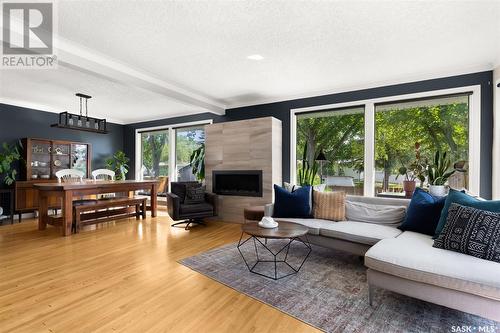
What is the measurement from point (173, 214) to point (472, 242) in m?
4.06

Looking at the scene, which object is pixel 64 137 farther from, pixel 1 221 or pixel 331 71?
pixel 331 71

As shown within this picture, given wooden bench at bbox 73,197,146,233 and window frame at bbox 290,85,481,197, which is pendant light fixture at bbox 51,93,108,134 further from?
window frame at bbox 290,85,481,197

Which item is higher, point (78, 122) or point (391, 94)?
point (391, 94)

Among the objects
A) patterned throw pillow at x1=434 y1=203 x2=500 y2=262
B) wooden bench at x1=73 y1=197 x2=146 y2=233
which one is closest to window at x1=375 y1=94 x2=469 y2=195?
patterned throw pillow at x1=434 y1=203 x2=500 y2=262

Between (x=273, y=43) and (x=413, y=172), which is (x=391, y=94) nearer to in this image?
(x=413, y=172)

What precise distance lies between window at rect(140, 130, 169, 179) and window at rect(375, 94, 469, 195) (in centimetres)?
551

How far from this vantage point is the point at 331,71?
12.8ft

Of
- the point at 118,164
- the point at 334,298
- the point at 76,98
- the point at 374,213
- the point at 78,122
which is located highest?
the point at 76,98

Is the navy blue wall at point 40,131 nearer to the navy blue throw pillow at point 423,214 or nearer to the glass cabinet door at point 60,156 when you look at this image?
the glass cabinet door at point 60,156

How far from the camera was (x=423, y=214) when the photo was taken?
8.90 feet

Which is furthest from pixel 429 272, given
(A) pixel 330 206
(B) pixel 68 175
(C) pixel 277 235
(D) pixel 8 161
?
(D) pixel 8 161

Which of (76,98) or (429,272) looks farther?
(76,98)

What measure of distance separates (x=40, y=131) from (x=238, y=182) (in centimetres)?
498

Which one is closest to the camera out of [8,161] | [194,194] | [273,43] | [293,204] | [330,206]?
[273,43]
